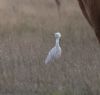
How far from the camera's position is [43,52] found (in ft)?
20.0

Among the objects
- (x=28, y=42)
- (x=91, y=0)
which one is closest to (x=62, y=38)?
(x=28, y=42)

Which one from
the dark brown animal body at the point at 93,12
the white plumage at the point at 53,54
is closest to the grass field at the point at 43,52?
the white plumage at the point at 53,54

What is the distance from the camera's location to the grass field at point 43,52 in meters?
4.68

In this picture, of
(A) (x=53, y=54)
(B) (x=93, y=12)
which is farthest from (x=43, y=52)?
(B) (x=93, y=12)

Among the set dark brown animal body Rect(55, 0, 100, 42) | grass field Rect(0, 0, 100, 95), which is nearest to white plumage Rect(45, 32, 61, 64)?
grass field Rect(0, 0, 100, 95)

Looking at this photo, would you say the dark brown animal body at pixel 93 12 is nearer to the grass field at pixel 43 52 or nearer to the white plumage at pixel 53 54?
the grass field at pixel 43 52

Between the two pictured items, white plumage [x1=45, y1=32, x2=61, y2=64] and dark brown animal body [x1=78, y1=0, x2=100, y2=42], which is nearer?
dark brown animal body [x1=78, y1=0, x2=100, y2=42]

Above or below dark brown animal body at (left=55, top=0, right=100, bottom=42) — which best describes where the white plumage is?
below

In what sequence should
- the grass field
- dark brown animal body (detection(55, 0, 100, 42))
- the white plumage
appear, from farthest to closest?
the white plumage < the grass field < dark brown animal body (detection(55, 0, 100, 42))

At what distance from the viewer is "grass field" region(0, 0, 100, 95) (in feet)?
15.3

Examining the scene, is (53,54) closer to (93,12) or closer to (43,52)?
(43,52)

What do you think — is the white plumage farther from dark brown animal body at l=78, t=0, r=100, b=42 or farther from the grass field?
dark brown animal body at l=78, t=0, r=100, b=42

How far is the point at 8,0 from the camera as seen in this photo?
916 cm

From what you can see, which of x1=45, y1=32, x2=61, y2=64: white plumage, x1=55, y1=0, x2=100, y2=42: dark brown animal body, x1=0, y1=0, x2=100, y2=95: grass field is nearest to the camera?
x1=55, y1=0, x2=100, y2=42: dark brown animal body
